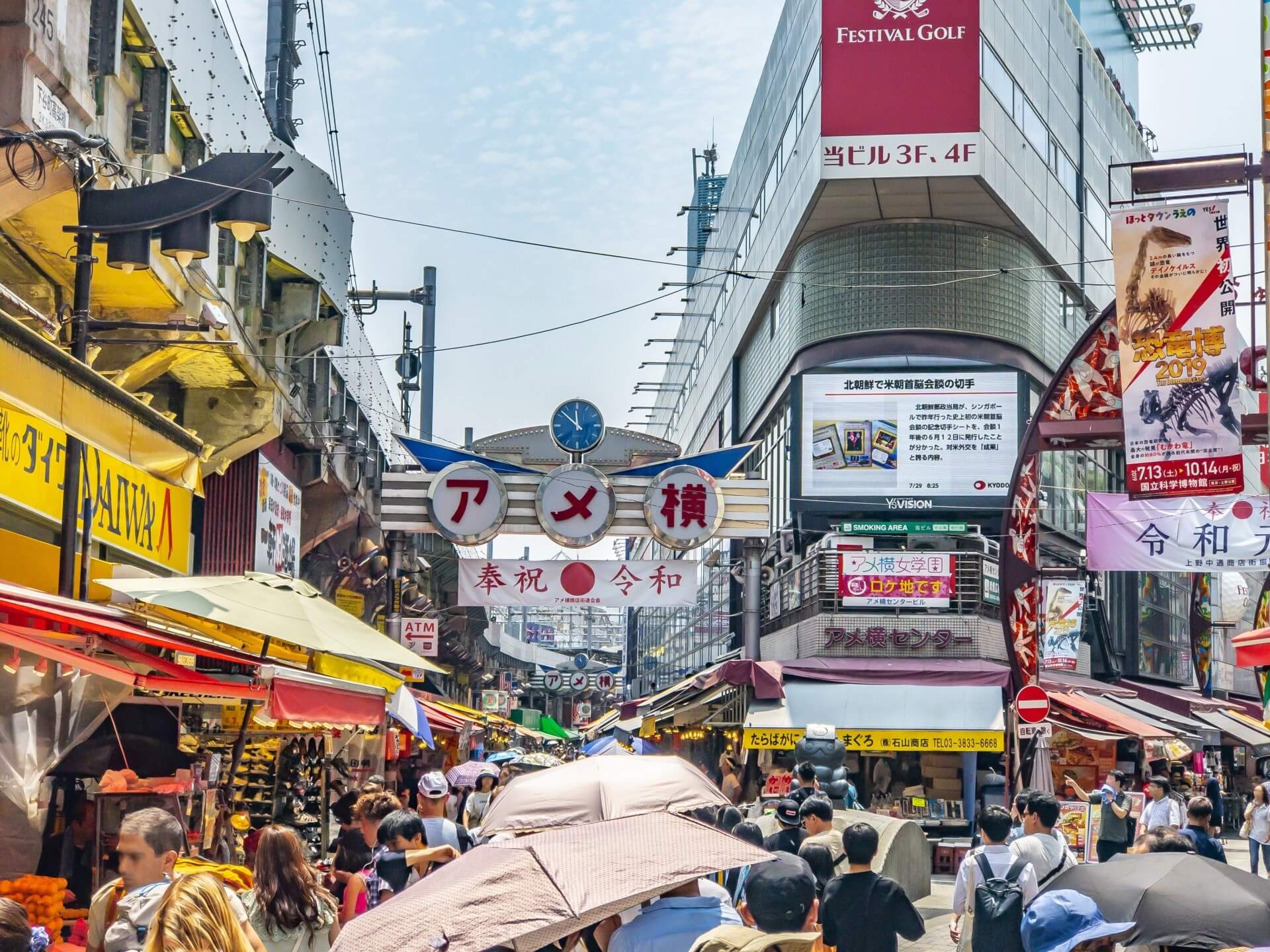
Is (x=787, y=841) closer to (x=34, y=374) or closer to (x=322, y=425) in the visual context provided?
(x=34, y=374)

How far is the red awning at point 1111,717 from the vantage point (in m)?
25.3

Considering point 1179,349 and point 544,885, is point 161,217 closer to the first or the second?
point 544,885

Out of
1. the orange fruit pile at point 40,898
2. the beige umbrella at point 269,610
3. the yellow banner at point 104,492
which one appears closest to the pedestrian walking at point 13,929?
the orange fruit pile at point 40,898

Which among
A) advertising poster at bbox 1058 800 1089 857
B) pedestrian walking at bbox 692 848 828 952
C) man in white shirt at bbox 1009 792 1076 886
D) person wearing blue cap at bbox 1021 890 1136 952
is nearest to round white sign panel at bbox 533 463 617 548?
advertising poster at bbox 1058 800 1089 857

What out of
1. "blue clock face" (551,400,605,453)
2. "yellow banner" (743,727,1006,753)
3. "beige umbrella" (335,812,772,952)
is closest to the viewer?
"beige umbrella" (335,812,772,952)

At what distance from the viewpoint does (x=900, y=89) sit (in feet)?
109

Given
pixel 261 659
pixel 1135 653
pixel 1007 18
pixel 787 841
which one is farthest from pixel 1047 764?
pixel 1135 653

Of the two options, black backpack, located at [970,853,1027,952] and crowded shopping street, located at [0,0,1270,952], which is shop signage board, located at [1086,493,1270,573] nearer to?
crowded shopping street, located at [0,0,1270,952]

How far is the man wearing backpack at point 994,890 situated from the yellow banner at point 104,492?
312 inches

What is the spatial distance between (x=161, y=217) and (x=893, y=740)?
1755 cm

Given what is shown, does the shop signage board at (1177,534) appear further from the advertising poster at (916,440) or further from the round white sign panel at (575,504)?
the advertising poster at (916,440)

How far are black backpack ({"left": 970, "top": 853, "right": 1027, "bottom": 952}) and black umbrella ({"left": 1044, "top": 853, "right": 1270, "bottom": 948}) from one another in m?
1.36

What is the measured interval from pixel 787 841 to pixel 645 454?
15.0 metres

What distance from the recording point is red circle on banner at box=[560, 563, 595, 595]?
23.3 meters
